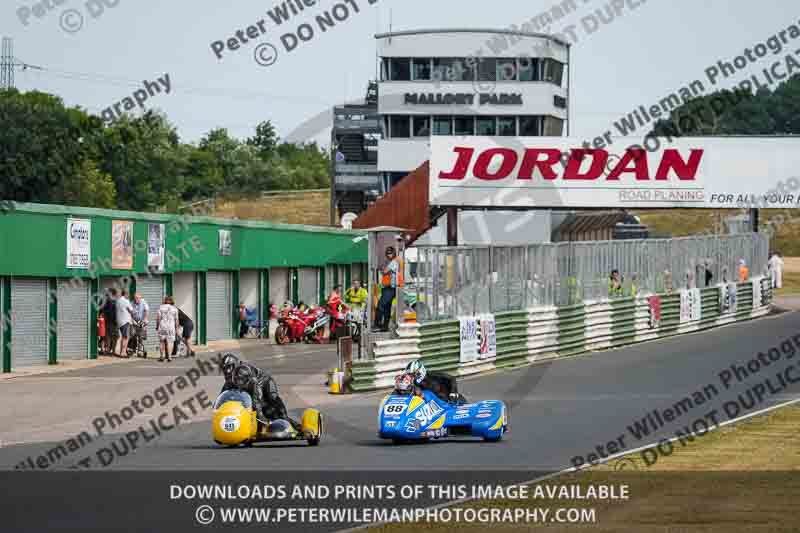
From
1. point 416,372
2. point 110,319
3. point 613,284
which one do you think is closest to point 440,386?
point 416,372

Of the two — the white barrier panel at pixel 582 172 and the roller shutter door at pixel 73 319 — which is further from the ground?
the white barrier panel at pixel 582 172

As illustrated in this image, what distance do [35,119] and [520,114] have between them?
3162 cm

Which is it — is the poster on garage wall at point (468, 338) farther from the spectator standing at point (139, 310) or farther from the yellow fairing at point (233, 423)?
the yellow fairing at point (233, 423)

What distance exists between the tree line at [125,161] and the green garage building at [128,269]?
40979mm

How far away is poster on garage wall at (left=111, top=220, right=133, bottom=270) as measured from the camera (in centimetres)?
3356

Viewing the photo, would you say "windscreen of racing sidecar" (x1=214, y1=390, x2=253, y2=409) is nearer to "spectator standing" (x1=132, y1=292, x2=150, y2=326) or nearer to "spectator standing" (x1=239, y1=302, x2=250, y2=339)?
"spectator standing" (x1=132, y1=292, x2=150, y2=326)

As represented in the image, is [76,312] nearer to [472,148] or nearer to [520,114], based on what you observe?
[472,148]

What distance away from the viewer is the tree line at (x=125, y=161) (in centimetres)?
8525

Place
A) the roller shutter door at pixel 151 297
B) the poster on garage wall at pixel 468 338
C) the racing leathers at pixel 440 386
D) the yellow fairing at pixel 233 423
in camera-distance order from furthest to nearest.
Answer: the roller shutter door at pixel 151 297 < the poster on garage wall at pixel 468 338 < the racing leathers at pixel 440 386 < the yellow fairing at pixel 233 423

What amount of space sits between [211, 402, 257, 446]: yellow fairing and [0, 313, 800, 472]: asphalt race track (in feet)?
0.56

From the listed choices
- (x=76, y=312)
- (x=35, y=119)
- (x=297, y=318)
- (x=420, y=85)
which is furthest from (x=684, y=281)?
(x=35, y=119)

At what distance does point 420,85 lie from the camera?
74.0 meters

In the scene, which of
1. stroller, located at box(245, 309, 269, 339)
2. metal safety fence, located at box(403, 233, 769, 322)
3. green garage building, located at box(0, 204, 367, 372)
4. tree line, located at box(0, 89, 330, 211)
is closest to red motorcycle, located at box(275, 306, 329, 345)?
green garage building, located at box(0, 204, 367, 372)

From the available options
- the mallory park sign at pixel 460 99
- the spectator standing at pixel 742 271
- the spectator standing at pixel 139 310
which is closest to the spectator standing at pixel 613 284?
the spectator standing at pixel 742 271
